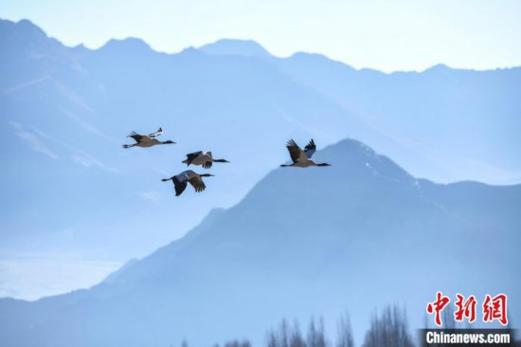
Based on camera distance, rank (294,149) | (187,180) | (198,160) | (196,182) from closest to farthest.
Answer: (187,180)
(196,182)
(294,149)
(198,160)

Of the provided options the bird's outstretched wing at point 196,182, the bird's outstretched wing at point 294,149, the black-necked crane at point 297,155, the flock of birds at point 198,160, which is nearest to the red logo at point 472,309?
the black-necked crane at point 297,155

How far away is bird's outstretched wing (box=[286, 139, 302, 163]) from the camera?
60.8 m

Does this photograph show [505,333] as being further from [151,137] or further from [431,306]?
[151,137]

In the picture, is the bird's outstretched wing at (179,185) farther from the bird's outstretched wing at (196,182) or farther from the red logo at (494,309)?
the red logo at (494,309)

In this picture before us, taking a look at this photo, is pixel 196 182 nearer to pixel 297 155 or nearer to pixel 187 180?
pixel 187 180

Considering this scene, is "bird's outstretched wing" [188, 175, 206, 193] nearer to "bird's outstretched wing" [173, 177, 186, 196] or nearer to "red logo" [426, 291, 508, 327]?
"bird's outstretched wing" [173, 177, 186, 196]

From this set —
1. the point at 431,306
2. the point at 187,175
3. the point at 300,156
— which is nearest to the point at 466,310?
the point at 431,306

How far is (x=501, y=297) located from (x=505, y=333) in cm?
1182

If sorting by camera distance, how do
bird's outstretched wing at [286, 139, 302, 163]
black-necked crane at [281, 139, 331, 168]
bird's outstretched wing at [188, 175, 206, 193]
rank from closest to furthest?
bird's outstretched wing at [188, 175, 206, 193] < bird's outstretched wing at [286, 139, 302, 163] < black-necked crane at [281, 139, 331, 168]

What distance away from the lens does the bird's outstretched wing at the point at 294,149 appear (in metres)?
60.8

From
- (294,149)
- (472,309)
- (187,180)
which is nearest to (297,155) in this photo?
(294,149)

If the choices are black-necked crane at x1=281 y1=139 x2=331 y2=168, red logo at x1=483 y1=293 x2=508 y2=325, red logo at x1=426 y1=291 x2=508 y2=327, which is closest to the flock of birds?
black-necked crane at x1=281 y1=139 x2=331 y2=168

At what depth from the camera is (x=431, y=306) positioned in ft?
260

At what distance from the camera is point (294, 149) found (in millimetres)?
61156
